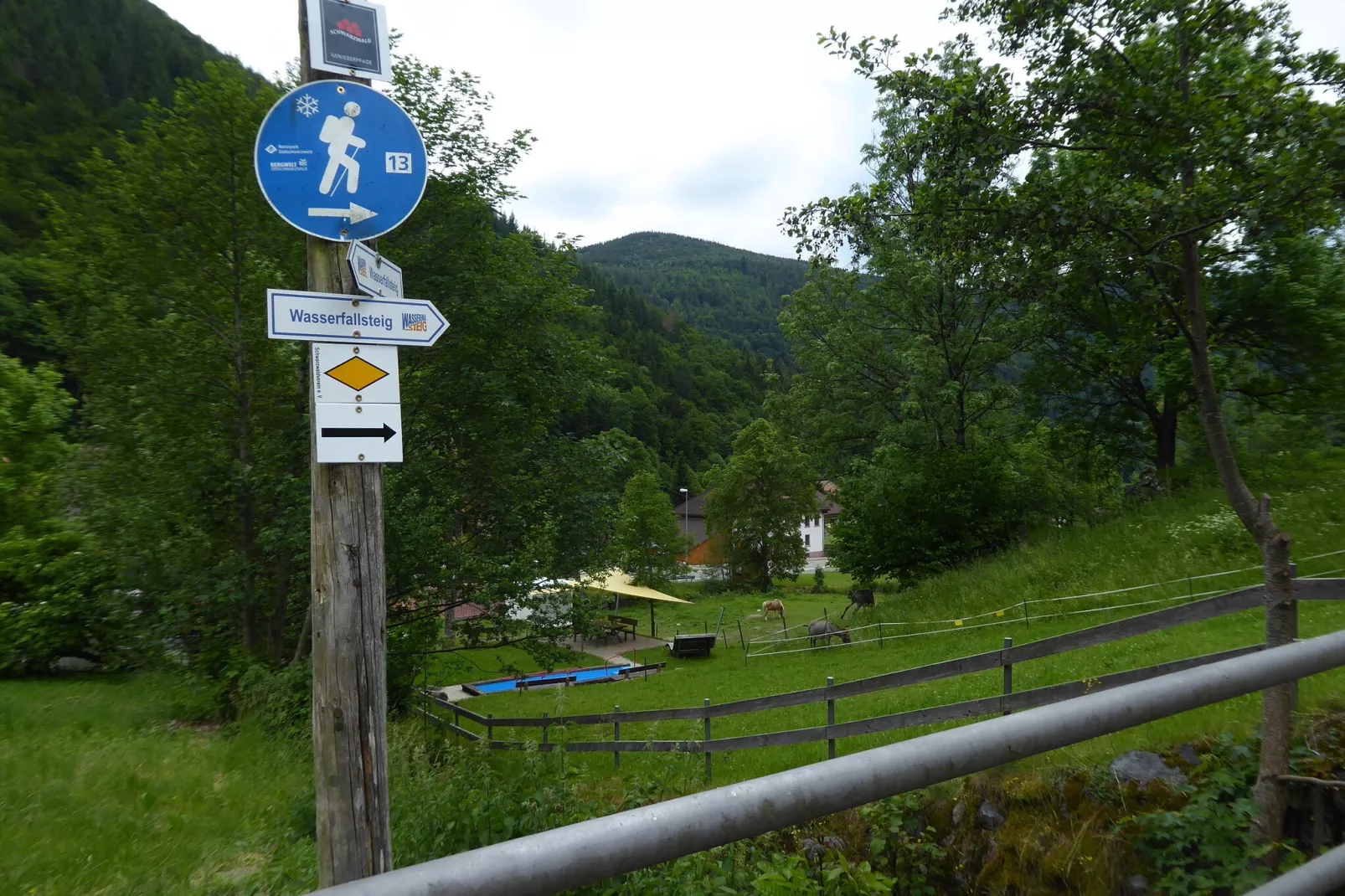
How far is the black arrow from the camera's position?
8.84 ft

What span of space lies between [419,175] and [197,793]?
5.62m

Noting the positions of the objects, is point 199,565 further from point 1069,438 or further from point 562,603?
point 1069,438

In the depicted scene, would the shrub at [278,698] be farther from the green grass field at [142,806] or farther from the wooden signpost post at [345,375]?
the wooden signpost post at [345,375]

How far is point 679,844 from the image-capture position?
1.10m

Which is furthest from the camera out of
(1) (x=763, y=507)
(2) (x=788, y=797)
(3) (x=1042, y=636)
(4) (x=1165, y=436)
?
(1) (x=763, y=507)

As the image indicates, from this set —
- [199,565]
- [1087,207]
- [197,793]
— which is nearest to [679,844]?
[1087,207]

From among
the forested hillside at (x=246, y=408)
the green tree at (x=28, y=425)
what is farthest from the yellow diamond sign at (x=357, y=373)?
the green tree at (x=28, y=425)

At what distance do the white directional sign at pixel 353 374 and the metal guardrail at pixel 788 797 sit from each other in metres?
1.94

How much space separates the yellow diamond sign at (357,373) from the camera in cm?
272

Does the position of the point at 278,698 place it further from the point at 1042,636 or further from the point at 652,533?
the point at 652,533

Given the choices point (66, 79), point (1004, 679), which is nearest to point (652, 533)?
point (1004, 679)

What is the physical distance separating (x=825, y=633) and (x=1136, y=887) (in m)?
17.2

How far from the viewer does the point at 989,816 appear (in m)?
5.33

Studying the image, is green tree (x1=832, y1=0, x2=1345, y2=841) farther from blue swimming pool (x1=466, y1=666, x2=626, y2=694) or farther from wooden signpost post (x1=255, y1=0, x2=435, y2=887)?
blue swimming pool (x1=466, y1=666, x2=626, y2=694)
